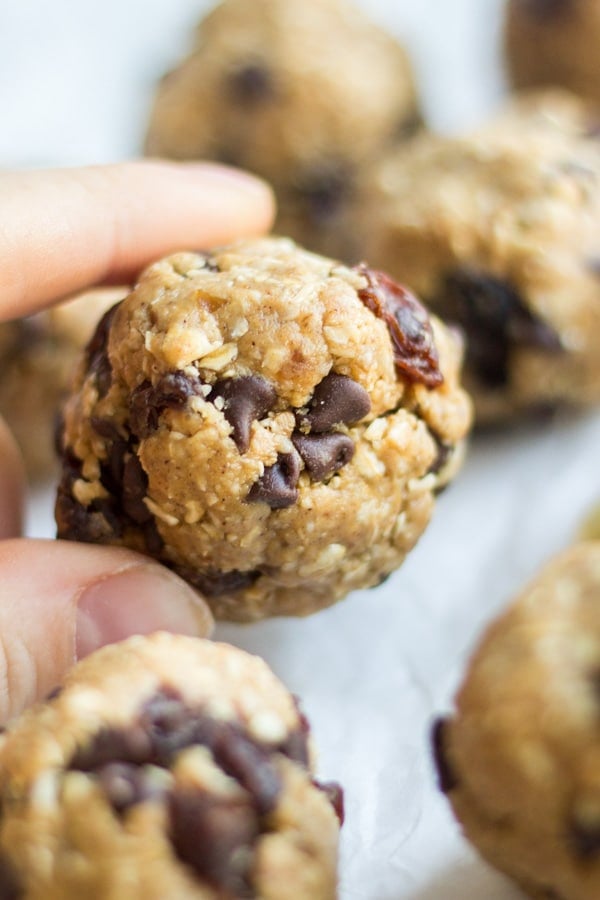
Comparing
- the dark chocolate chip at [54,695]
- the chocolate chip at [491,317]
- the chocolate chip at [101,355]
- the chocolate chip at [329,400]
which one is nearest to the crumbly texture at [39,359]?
the chocolate chip at [101,355]

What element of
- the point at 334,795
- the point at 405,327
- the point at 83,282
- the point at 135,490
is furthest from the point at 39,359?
the point at 334,795

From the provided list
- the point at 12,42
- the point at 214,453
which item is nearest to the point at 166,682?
the point at 214,453

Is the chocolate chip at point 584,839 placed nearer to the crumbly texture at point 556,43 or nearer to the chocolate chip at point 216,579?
the chocolate chip at point 216,579

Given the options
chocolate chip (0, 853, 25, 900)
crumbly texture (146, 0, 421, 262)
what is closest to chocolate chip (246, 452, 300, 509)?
chocolate chip (0, 853, 25, 900)

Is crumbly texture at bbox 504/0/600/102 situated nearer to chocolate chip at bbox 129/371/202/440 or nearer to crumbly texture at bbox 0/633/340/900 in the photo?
chocolate chip at bbox 129/371/202/440

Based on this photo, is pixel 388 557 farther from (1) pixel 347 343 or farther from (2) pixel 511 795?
(2) pixel 511 795
